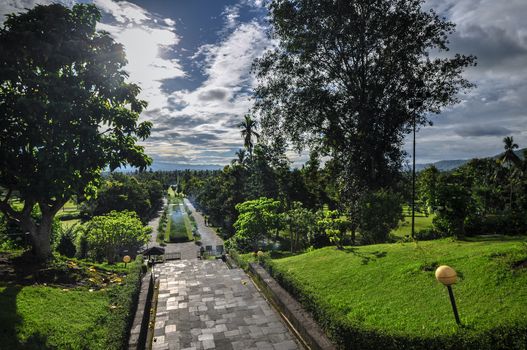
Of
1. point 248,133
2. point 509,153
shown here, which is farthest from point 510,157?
point 248,133

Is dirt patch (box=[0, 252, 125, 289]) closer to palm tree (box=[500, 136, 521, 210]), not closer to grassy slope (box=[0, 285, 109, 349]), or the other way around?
grassy slope (box=[0, 285, 109, 349])

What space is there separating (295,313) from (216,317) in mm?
2618

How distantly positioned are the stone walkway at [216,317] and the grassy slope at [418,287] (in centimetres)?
147

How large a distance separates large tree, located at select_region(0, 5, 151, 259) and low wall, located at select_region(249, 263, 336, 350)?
23.5 feet

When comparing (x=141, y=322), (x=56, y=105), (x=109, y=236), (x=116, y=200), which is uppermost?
(x=56, y=105)

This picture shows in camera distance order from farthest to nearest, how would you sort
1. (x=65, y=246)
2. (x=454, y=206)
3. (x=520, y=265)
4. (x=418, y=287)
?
(x=65, y=246) → (x=454, y=206) → (x=418, y=287) → (x=520, y=265)

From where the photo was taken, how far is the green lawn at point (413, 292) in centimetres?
638

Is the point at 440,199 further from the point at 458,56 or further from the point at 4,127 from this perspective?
the point at 4,127

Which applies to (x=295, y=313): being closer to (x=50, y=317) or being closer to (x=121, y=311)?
(x=121, y=311)

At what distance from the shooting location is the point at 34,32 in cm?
1019

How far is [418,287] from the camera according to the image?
8.58 metres

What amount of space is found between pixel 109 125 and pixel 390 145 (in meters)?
14.3

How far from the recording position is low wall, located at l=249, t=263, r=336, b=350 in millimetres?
7845

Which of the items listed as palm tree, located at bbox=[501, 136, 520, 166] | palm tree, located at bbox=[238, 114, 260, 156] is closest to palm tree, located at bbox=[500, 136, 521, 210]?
palm tree, located at bbox=[501, 136, 520, 166]
